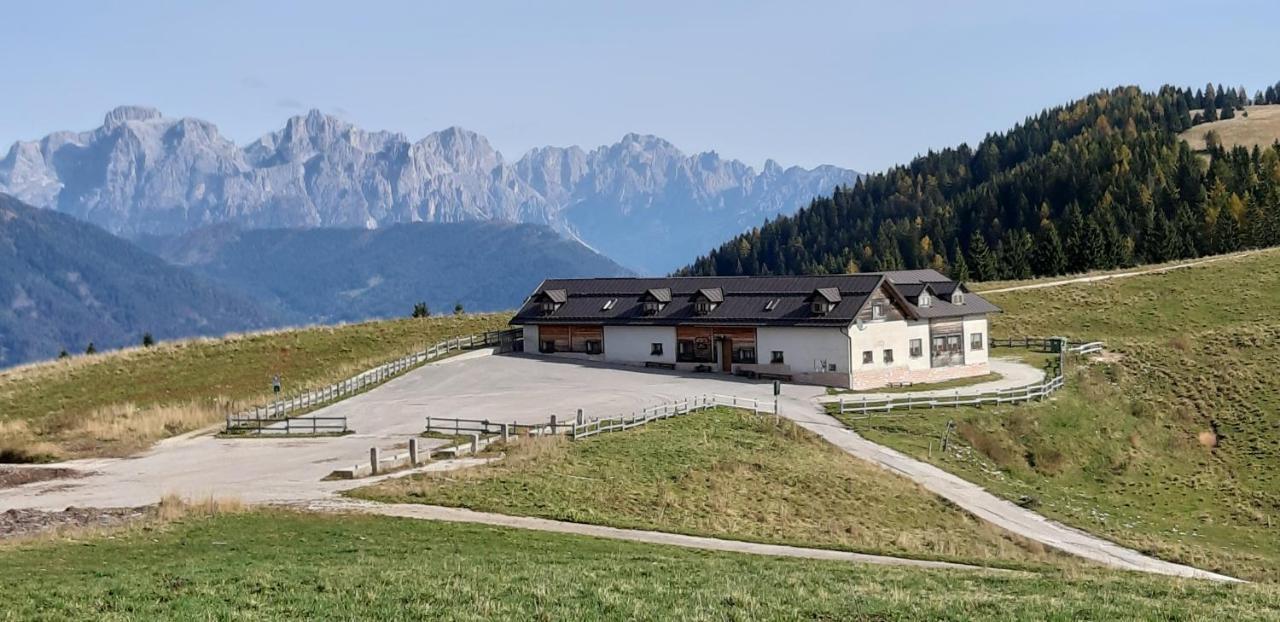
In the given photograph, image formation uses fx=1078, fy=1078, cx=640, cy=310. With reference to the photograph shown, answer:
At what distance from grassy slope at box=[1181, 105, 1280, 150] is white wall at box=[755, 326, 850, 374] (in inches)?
5551

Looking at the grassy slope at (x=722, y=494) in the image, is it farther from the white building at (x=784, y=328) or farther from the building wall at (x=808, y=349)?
the white building at (x=784, y=328)

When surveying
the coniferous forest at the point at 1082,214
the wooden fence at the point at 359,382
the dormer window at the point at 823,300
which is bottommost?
the wooden fence at the point at 359,382

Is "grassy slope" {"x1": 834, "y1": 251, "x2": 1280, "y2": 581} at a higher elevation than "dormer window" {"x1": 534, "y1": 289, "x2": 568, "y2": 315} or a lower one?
lower

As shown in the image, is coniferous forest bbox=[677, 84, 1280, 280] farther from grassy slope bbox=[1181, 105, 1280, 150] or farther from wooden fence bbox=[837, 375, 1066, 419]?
wooden fence bbox=[837, 375, 1066, 419]

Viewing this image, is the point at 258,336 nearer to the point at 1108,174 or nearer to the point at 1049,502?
A: the point at 1049,502

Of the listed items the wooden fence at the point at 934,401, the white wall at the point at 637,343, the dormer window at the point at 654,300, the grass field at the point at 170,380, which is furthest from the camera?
the dormer window at the point at 654,300

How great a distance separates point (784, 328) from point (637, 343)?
11.3 metres

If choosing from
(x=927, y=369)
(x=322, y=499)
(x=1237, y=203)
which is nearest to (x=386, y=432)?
(x=322, y=499)

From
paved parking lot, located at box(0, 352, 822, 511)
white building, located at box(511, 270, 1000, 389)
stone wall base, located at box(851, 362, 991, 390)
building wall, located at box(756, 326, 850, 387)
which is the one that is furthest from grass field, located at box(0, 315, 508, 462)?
stone wall base, located at box(851, 362, 991, 390)

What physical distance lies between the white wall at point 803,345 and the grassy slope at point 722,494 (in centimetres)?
1853

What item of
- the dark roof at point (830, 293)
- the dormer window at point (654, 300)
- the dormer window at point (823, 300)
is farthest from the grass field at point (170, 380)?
the dark roof at point (830, 293)

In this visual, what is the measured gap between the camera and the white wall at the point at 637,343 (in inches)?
2788

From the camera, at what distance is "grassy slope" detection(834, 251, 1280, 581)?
132 feet

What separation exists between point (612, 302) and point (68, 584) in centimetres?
5672
